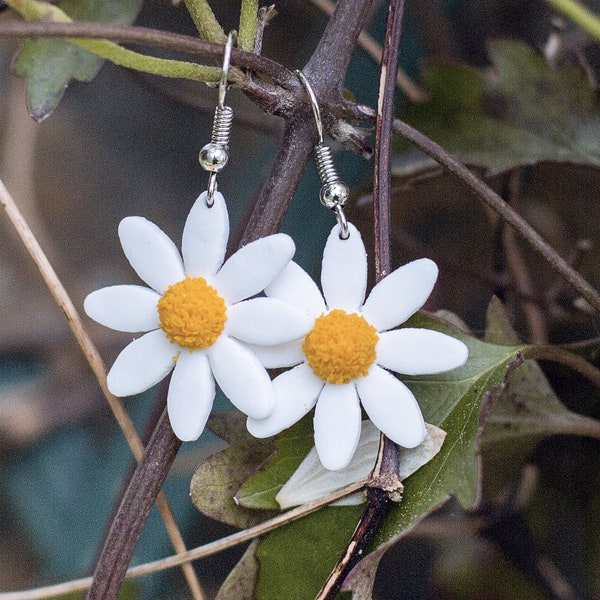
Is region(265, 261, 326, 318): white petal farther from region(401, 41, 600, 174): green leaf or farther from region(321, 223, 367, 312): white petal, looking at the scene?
region(401, 41, 600, 174): green leaf

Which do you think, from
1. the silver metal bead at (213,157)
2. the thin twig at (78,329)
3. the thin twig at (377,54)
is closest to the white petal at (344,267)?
the silver metal bead at (213,157)

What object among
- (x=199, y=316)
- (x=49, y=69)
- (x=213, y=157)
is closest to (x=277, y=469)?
(x=199, y=316)

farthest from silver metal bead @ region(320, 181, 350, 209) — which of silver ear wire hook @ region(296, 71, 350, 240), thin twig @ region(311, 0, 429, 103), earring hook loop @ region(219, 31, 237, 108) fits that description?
thin twig @ region(311, 0, 429, 103)

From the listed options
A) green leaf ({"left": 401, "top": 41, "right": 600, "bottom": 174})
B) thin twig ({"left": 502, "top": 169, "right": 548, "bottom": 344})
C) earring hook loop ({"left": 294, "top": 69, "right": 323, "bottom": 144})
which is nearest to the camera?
earring hook loop ({"left": 294, "top": 69, "right": 323, "bottom": 144})

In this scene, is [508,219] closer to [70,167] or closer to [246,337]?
[246,337]

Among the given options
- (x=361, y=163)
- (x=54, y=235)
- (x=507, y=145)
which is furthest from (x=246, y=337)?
(x=54, y=235)

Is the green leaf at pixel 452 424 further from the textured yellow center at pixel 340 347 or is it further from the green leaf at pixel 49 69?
the green leaf at pixel 49 69
